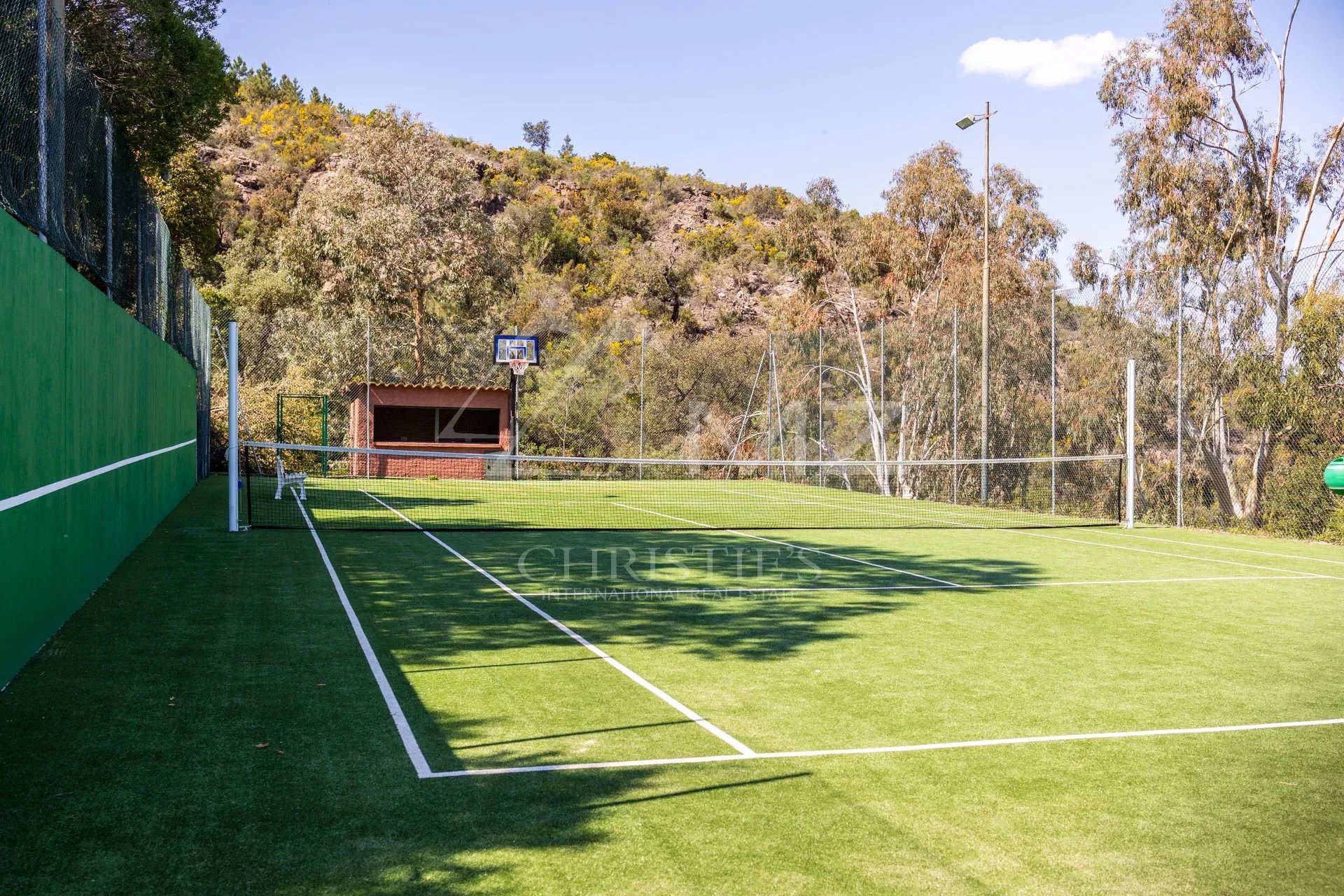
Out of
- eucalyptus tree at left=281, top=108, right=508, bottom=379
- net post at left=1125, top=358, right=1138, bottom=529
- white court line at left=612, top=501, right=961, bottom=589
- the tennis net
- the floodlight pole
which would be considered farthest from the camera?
eucalyptus tree at left=281, top=108, right=508, bottom=379

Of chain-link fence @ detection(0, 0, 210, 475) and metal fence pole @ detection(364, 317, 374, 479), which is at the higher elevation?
chain-link fence @ detection(0, 0, 210, 475)

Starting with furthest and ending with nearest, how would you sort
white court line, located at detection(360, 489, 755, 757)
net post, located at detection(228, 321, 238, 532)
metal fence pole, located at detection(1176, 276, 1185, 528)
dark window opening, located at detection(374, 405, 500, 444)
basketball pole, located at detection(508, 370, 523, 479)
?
dark window opening, located at detection(374, 405, 500, 444) < basketball pole, located at detection(508, 370, 523, 479) < metal fence pole, located at detection(1176, 276, 1185, 528) < net post, located at detection(228, 321, 238, 532) < white court line, located at detection(360, 489, 755, 757)

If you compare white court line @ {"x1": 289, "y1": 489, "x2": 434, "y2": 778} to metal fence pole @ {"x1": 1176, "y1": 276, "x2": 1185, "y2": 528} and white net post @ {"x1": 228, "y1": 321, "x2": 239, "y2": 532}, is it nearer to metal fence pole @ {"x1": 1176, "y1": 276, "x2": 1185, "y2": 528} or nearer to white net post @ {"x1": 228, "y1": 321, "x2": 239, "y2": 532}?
white net post @ {"x1": 228, "y1": 321, "x2": 239, "y2": 532}

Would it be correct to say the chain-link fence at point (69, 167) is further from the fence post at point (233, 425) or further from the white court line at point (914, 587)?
the white court line at point (914, 587)

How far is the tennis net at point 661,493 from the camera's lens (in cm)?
1889

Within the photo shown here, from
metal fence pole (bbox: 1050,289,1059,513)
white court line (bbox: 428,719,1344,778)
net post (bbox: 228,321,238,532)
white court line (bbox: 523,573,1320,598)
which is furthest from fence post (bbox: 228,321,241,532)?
metal fence pole (bbox: 1050,289,1059,513)

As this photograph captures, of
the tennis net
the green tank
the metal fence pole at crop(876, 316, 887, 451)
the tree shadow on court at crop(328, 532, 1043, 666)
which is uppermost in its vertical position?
the metal fence pole at crop(876, 316, 887, 451)

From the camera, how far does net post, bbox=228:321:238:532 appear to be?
47.0 ft

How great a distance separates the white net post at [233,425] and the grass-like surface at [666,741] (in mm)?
3606

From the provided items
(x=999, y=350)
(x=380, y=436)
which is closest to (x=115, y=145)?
(x=999, y=350)

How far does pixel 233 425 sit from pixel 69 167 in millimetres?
5918

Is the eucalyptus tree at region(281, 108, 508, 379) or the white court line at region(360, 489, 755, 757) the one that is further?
the eucalyptus tree at region(281, 108, 508, 379)

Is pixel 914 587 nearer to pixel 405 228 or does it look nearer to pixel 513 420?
pixel 513 420

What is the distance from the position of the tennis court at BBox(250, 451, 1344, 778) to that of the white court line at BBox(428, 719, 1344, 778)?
19 mm
